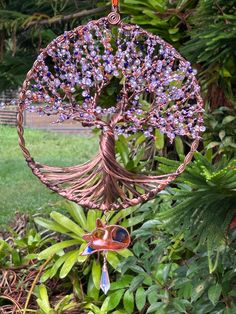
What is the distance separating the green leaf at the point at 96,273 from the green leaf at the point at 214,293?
681 millimetres

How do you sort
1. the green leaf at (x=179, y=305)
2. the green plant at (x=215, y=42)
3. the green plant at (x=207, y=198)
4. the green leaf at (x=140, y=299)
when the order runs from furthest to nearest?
the green leaf at (x=140, y=299), the green leaf at (x=179, y=305), the green plant at (x=215, y=42), the green plant at (x=207, y=198)

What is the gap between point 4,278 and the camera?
230 cm

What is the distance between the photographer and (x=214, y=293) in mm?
1531

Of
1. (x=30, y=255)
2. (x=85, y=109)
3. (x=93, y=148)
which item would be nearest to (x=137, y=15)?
(x=85, y=109)

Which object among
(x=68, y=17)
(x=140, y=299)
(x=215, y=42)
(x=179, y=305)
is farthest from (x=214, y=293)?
(x=68, y=17)

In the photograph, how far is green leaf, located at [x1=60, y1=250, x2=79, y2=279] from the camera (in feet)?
7.02

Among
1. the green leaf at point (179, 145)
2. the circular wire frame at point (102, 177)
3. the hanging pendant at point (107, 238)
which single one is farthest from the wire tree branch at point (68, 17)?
the hanging pendant at point (107, 238)

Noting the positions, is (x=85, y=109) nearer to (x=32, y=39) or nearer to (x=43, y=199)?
(x=32, y=39)

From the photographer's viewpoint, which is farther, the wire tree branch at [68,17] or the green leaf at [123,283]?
the wire tree branch at [68,17]

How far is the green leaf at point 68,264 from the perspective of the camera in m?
2.14

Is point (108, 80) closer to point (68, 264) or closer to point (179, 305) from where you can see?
point (179, 305)

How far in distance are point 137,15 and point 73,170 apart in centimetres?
88

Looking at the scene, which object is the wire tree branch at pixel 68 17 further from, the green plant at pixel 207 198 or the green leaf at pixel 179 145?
the green plant at pixel 207 198

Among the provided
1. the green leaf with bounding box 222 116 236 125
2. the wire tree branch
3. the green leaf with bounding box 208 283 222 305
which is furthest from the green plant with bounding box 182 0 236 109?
the green leaf with bounding box 208 283 222 305
